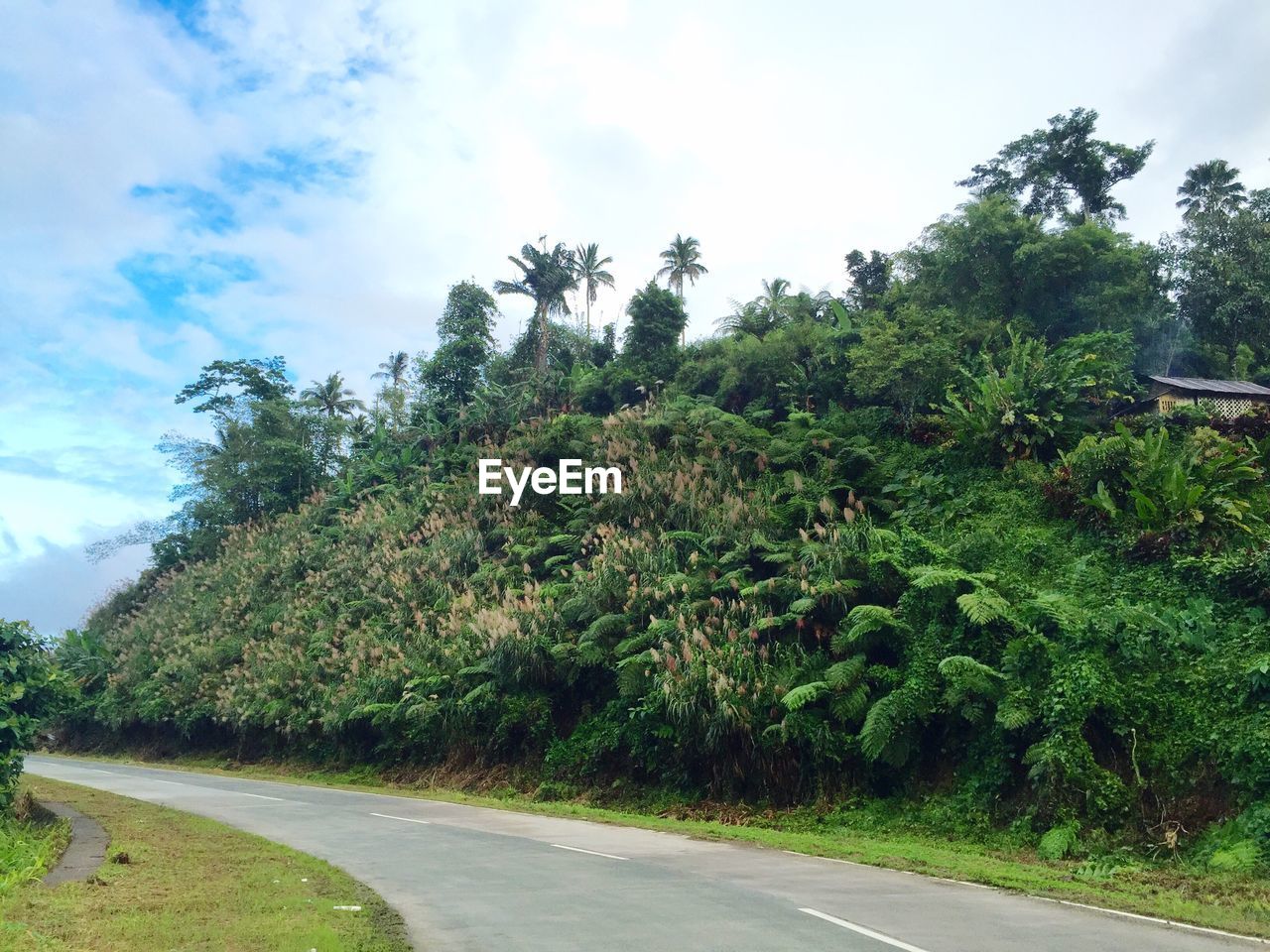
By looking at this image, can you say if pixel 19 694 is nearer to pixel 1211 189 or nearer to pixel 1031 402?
pixel 1031 402

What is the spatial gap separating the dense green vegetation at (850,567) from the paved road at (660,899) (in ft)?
11.9

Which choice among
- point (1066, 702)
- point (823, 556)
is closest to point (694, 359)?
point (823, 556)

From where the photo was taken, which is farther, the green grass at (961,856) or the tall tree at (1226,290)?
the tall tree at (1226,290)

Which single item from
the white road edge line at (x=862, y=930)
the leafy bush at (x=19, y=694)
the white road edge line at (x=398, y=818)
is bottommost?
the white road edge line at (x=398, y=818)

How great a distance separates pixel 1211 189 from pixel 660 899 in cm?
3932

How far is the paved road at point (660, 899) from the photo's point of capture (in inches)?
290

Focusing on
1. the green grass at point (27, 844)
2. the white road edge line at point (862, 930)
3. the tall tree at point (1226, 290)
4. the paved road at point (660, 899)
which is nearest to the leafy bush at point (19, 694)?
the green grass at point (27, 844)

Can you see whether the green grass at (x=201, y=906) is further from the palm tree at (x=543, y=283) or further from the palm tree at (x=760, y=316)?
the palm tree at (x=543, y=283)

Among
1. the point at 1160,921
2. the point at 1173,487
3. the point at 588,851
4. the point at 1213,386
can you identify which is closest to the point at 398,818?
the point at 588,851

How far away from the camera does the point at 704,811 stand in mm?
16891

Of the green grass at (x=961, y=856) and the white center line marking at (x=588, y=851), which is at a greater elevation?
the green grass at (x=961, y=856)

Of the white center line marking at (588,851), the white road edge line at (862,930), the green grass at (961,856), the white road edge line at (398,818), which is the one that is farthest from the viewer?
the white road edge line at (398,818)

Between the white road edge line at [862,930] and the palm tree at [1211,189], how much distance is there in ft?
A: 118

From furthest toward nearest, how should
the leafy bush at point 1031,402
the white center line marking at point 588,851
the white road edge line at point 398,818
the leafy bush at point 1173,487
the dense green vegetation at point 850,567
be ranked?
the leafy bush at point 1031,402, the white road edge line at point 398,818, the leafy bush at point 1173,487, the dense green vegetation at point 850,567, the white center line marking at point 588,851
